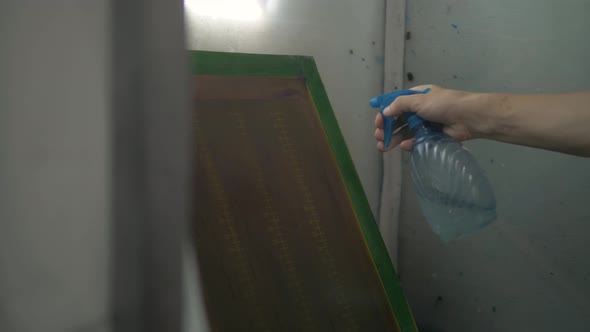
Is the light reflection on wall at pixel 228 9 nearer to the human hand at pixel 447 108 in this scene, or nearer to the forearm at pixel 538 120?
the human hand at pixel 447 108

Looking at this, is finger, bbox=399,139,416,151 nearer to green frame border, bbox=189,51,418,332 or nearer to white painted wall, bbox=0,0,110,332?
green frame border, bbox=189,51,418,332

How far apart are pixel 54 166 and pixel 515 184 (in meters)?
1.10

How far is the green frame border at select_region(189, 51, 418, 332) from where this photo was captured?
95 cm

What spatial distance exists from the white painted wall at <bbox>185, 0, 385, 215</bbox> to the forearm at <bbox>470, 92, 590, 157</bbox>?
1.50 feet

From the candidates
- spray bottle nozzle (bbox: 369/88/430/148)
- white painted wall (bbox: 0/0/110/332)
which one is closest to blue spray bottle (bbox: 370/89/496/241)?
spray bottle nozzle (bbox: 369/88/430/148)

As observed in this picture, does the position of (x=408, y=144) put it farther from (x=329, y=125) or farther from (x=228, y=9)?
(x=228, y=9)

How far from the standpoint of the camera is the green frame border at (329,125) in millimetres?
947

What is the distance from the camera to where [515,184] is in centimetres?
115

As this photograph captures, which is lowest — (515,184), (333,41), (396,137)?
(515,184)

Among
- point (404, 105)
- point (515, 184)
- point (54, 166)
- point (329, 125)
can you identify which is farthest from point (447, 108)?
point (54, 166)

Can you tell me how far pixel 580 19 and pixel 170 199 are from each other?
1053mm

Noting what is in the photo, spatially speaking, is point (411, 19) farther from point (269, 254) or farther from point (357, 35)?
point (269, 254)

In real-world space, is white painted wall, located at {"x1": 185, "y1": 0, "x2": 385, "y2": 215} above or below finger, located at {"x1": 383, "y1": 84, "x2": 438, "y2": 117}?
above

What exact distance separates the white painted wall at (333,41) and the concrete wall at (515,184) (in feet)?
0.37
